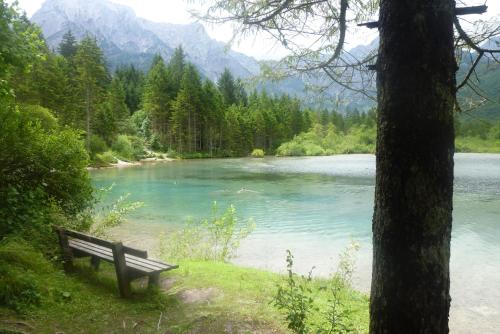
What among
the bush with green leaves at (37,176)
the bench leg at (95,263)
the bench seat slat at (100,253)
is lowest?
the bench leg at (95,263)

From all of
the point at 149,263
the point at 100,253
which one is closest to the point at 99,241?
the point at 100,253

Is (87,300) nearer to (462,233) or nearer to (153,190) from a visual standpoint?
(462,233)

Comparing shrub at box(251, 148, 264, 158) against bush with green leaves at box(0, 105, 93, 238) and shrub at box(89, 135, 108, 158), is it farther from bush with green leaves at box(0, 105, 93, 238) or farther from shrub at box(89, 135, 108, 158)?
bush with green leaves at box(0, 105, 93, 238)

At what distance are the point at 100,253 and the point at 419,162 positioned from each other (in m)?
5.09

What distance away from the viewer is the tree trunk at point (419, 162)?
246cm

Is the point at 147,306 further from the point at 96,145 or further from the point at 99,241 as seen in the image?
the point at 96,145

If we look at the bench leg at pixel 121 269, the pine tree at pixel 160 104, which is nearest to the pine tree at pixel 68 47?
the pine tree at pixel 160 104

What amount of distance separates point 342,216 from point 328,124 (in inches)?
3214

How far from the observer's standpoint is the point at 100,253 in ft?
19.4

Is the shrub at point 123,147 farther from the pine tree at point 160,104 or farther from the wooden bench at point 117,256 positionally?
the wooden bench at point 117,256

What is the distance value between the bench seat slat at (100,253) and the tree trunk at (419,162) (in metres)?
3.77

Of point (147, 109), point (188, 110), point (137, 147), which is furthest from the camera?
point (147, 109)

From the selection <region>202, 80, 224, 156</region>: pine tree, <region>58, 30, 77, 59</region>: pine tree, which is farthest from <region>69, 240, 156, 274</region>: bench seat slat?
<region>58, 30, 77, 59</region>: pine tree

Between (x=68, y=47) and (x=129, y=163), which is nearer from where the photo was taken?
(x=129, y=163)
